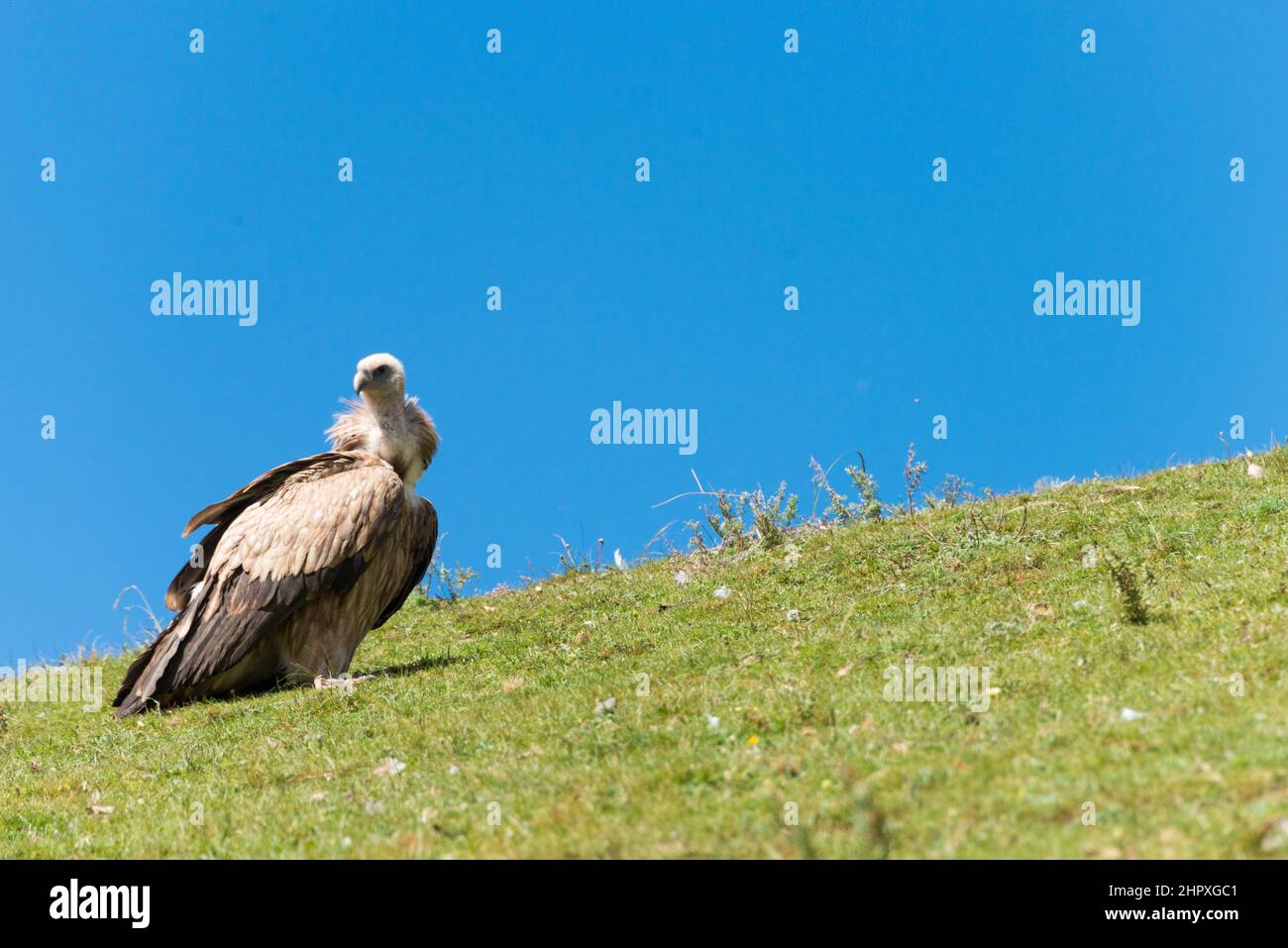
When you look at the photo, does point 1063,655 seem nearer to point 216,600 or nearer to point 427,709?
point 427,709

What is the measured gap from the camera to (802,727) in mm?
9836

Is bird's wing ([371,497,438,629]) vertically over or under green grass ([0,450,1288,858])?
over

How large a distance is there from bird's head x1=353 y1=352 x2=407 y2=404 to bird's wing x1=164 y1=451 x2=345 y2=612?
0.96 meters

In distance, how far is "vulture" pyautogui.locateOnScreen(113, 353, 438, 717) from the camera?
1612 cm

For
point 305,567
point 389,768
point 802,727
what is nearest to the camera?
point 802,727

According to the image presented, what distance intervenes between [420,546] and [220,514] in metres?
2.95

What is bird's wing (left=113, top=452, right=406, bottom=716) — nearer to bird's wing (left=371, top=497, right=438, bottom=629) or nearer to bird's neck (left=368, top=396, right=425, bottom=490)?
bird's neck (left=368, top=396, right=425, bottom=490)

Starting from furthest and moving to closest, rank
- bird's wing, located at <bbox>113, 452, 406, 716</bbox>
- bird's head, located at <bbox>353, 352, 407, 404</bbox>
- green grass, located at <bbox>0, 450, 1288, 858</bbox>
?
bird's head, located at <bbox>353, 352, 407, 404</bbox>, bird's wing, located at <bbox>113, 452, 406, 716</bbox>, green grass, located at <bbox>0, 450, 1288, 858</bbox>

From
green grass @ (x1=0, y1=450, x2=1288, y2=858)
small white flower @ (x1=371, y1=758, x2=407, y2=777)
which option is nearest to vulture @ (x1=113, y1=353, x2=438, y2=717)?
green grass @ (x1=0, y1=450, x2=1288, y2=858)

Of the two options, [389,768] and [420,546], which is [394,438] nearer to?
[420,546]

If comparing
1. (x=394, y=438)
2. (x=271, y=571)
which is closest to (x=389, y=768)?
(x=271, y=571)
